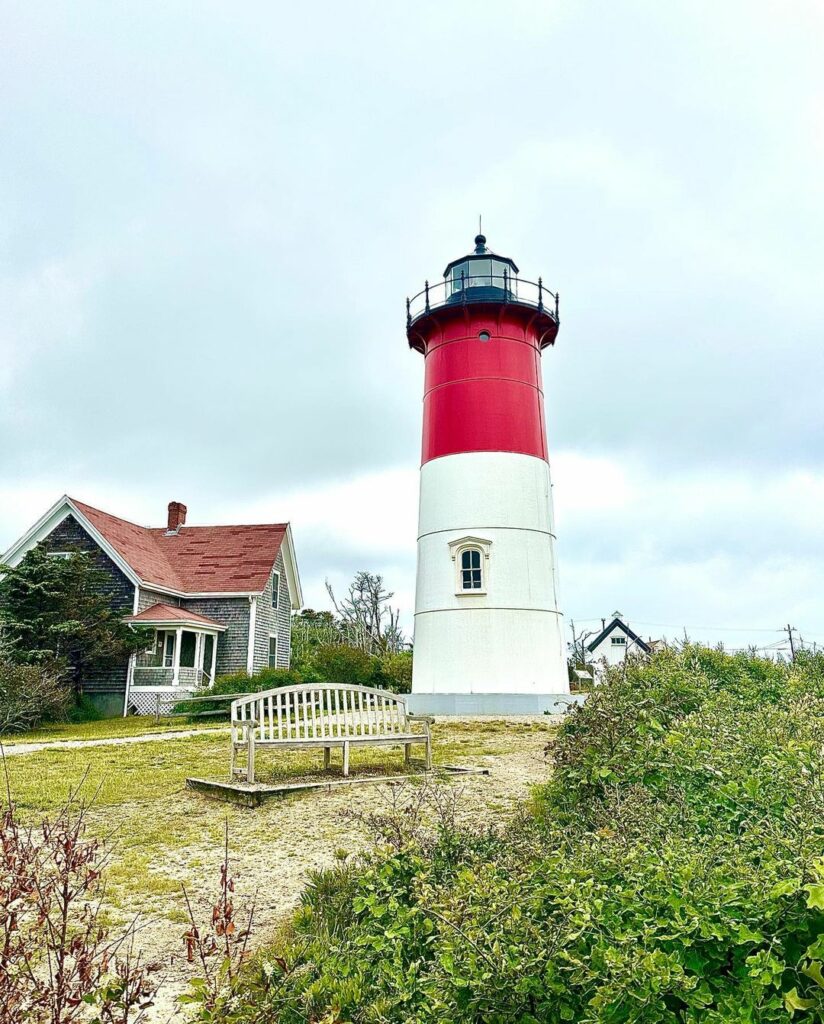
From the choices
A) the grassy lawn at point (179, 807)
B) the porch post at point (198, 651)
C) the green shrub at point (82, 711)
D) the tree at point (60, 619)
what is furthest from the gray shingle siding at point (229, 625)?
the grassy lawn at point (179, 807)

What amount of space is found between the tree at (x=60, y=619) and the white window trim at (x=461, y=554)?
9.28 meters

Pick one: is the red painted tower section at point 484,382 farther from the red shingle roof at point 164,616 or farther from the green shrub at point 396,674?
the red shingle roof at point 164,616

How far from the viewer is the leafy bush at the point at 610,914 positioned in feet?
7.04

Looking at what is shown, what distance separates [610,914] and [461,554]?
15066 mm

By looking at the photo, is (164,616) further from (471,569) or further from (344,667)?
(471,569)

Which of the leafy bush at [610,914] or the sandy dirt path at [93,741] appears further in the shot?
the sandy dirt path at [93,741]

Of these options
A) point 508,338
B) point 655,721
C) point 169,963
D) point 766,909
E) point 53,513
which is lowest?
point 169,963

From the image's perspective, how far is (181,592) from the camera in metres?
24.2

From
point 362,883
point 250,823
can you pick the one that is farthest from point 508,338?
point 362,883

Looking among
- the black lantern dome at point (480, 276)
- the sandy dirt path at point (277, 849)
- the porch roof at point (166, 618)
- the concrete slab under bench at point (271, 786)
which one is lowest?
the sandy dirt path at point (277, 849)

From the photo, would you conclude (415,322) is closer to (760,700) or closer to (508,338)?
(508,338)

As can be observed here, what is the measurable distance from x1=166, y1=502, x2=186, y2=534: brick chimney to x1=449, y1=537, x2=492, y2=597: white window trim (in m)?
14.6

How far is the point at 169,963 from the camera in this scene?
369 cm

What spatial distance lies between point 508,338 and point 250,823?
14.3 meters
